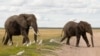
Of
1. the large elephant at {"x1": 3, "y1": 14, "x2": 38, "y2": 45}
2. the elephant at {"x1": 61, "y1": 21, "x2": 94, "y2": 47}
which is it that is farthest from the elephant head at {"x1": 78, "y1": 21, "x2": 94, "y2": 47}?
the large elephant at {"x1": 3, "y1": 14, "x2": 38, "y2": 45}

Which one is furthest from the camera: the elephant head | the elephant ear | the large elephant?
the elephant head

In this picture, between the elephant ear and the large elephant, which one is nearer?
the large elephant

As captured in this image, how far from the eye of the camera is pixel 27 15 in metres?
26.1

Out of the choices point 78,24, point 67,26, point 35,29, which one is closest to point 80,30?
point 78,24

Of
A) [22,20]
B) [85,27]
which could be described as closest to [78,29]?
[85,27]

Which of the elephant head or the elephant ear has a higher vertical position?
the elephant ear

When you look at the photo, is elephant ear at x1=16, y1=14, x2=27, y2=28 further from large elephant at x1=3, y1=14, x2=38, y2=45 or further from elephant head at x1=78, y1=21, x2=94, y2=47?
elephant head at x1=78, y1=21, x2=94, y2=47

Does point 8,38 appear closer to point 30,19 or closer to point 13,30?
point 13,30

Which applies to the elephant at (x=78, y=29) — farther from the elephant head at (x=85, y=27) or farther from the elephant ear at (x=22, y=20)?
the elephant ear at (x=22, y=20)

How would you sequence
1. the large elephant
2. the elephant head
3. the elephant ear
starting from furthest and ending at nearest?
the elephant head → the elephant ear → the large elephant

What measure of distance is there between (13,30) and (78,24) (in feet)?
16.4

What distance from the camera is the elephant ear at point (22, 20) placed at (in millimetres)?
25719

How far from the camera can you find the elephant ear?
84.4 ft

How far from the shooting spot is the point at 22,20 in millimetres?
25953
